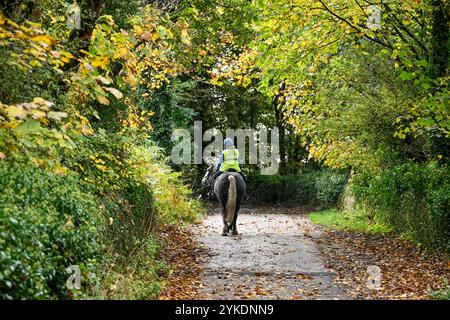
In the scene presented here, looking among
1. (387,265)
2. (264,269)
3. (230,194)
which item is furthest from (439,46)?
(264,269)

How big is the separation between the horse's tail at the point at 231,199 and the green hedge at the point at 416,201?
418 cm

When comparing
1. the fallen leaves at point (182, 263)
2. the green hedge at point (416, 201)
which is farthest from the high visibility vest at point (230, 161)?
the green hedge at point (416, 201)

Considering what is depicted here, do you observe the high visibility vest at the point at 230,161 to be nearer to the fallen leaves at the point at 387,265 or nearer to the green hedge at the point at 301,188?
the fallen leaves at the point at 387,265

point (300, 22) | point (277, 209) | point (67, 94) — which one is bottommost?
point (277, 209)

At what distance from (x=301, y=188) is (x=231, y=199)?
785 inches

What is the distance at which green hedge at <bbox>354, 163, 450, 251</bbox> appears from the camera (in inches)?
460

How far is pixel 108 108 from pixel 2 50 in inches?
234

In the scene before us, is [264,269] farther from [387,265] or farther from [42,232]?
[42,232]

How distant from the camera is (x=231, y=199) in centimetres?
1681

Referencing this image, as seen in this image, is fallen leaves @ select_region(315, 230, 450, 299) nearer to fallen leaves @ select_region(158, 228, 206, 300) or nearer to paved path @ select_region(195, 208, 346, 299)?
paved path @ select_region(195, 208, 346, 299)
